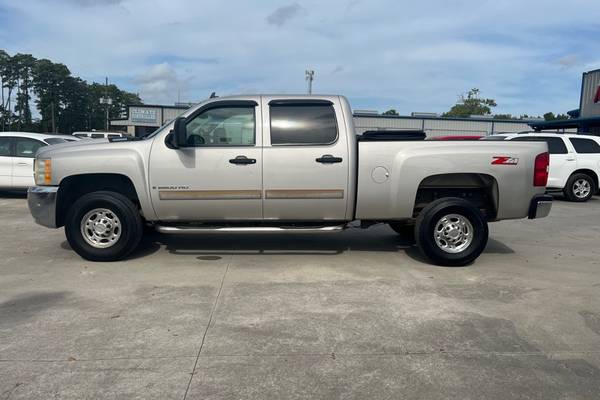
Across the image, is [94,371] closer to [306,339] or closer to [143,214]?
[306,339]

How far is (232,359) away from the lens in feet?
11.9

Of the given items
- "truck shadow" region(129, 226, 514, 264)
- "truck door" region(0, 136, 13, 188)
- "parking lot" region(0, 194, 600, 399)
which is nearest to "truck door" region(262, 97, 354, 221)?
→ "parking lot" region(0, 194, 600, 399)

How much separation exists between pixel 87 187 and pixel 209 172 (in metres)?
1.68

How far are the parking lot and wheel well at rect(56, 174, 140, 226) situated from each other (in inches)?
27.7

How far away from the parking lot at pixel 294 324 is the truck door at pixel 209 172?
2.36 feet

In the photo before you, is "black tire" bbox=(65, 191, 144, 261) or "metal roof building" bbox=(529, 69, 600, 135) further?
"metal roof building" bbox=(529, 69, 600, 135)

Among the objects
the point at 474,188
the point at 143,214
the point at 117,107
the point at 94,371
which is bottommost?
the point at 94,371

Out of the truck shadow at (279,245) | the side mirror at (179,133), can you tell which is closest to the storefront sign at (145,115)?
the truck shadow at (279,245)

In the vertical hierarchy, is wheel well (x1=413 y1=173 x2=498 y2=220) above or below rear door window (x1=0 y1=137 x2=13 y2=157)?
below

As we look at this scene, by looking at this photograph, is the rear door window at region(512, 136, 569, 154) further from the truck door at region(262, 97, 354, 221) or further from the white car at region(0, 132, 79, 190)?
the white car at region(0, 132, 79, 190)

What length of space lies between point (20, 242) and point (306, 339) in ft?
17.6

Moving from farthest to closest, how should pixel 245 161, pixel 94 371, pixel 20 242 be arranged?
pixel 20 242 < pixel 245 161 < pixel 94 371

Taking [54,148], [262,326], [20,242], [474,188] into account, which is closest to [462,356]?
[262,326]

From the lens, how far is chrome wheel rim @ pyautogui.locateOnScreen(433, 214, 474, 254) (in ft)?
20.2
